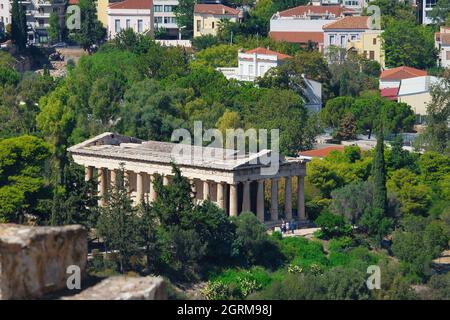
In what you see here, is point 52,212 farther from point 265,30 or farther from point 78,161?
point 265,30

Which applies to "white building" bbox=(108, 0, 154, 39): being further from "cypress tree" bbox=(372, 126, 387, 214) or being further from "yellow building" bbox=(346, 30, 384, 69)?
"cypress tree" bbox=(372, 126, 387, 214)

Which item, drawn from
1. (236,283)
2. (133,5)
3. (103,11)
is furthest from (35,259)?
(103,11)

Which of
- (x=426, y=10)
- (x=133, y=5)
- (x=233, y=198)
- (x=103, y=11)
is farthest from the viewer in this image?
(x=103, y=11)

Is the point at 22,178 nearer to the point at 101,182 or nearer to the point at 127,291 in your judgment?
the point at 101,182

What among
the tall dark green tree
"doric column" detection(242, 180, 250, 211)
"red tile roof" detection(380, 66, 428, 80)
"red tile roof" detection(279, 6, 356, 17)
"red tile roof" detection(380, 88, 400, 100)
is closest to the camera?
"doric column" detection(242, 180, 250, 211)

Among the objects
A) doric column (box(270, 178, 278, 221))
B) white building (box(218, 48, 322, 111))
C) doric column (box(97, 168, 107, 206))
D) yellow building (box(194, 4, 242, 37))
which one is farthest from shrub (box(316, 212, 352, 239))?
yellow building (box(194, 4, 242, 37))
